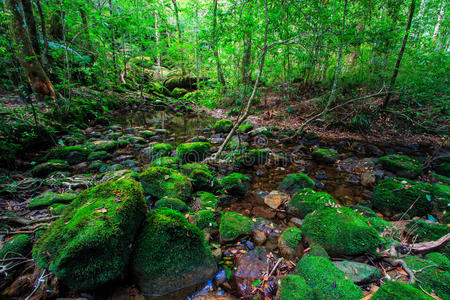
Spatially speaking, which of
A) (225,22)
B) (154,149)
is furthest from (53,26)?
(225,22)

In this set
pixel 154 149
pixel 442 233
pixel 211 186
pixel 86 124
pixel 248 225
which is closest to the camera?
pixel 442 233

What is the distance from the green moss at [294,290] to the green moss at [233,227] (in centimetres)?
108

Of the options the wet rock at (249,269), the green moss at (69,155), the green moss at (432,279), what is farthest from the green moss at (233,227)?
the green moss at (69,155)

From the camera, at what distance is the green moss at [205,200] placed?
355 centimetres

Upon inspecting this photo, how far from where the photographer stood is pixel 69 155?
5168 mm

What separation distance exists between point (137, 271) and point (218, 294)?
0.96m

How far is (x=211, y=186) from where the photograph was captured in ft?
14.2

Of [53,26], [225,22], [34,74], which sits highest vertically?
[53,26]

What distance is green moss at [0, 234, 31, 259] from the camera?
1968 mm

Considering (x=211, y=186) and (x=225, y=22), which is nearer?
(x=211, y=186)

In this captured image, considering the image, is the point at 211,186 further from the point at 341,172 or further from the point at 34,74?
the point at 34,74

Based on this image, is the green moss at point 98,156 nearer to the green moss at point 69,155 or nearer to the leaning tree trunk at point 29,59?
the green moss at point 69,155

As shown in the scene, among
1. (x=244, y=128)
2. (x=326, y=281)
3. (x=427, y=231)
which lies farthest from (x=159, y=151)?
(x=427, y=231)

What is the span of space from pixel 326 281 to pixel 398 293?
53 centimetres
